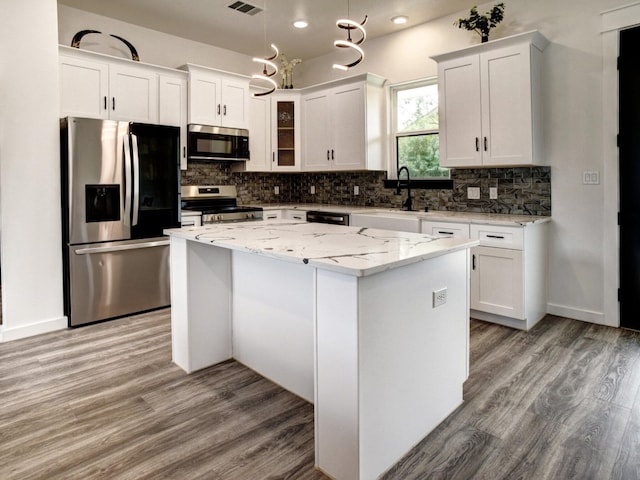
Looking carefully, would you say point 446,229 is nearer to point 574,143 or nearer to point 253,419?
point 574,143

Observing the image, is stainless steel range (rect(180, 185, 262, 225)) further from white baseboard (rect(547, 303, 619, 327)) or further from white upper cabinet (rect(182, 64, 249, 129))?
white baseboard (rect(547, 303, 619, 327))

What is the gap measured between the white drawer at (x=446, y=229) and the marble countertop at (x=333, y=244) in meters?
1.41

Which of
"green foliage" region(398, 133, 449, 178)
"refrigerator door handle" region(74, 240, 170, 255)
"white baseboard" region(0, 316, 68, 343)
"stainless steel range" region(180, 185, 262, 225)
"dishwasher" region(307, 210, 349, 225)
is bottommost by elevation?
"white baseboard" region(0, 316, 68, 343)

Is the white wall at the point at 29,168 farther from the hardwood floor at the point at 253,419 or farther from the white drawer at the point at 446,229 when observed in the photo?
the white drawer at the point at 446,229

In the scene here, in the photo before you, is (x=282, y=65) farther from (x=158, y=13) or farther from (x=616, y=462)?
(x=616, y=462)

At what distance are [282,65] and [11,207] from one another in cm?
362

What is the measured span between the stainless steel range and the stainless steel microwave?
1.43 ft

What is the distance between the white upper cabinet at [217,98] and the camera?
4625mm

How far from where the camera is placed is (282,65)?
5594 millimetres

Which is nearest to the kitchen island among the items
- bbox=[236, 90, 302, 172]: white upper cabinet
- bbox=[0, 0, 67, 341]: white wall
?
bbox=[0, 0, 67, 341]: white wall

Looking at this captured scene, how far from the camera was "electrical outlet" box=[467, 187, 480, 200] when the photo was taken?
4191mm

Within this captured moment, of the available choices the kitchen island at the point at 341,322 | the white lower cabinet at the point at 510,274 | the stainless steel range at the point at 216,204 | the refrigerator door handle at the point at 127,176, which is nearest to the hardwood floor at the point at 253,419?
the kitchen island at the point at 341,322

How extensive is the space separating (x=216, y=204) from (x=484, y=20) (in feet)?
11.0

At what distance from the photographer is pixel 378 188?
201 inches
